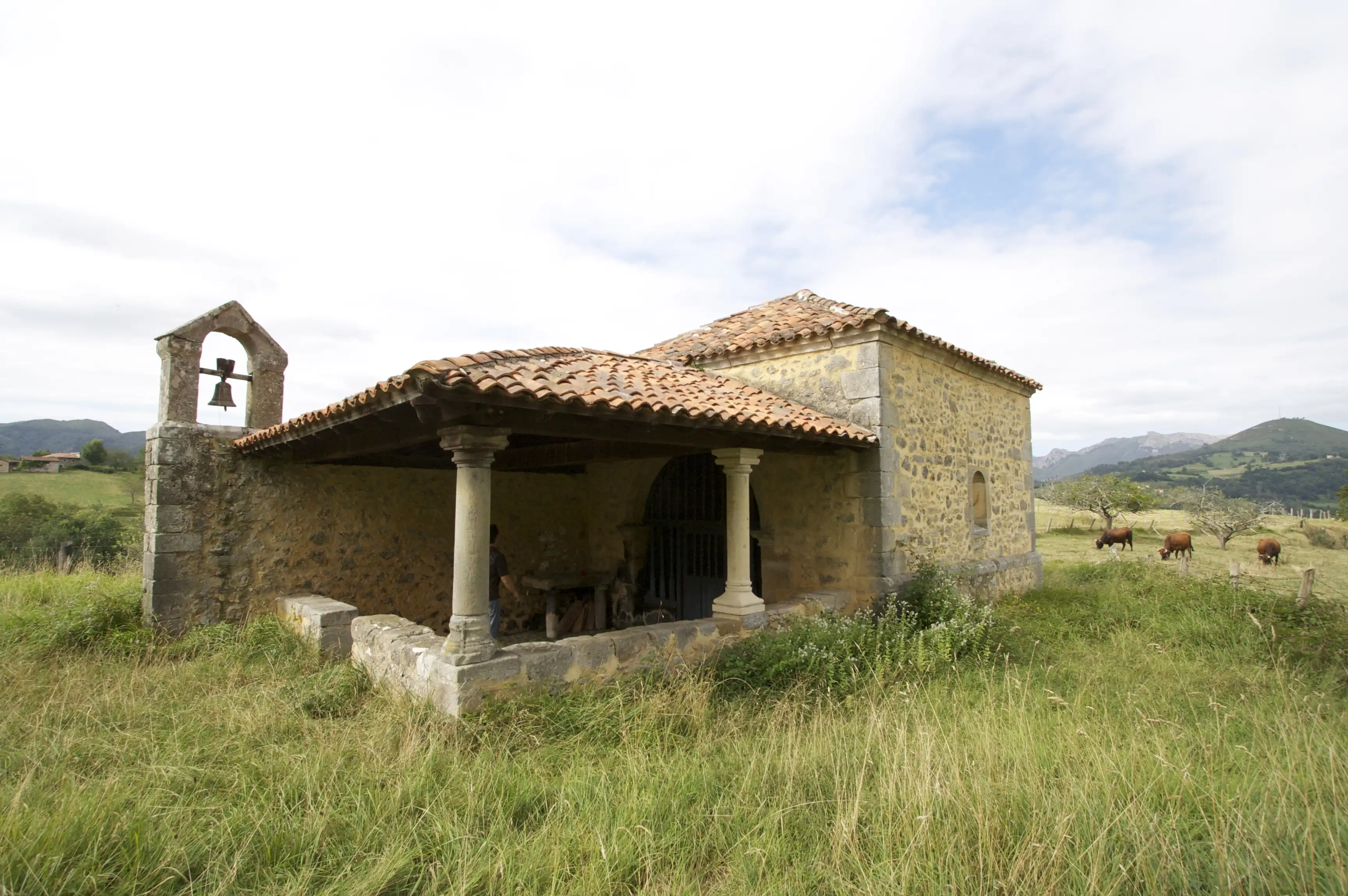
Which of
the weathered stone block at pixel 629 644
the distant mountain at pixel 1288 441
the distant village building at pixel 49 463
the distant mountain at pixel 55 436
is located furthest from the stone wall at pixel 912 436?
the distant mountain at pixel 1288 441

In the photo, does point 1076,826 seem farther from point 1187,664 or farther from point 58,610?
point 58,610

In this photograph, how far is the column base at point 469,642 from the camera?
4504 mm

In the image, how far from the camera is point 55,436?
3935 inches

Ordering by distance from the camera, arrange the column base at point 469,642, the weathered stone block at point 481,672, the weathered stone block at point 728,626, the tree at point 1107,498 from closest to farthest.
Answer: the weathered stone block at point 481,672, the column base at point 469,642, the weathered stone block at point 728,626, the tree at point 1107,498

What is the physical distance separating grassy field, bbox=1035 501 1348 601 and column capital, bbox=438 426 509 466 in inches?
430

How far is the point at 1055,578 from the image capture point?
475 inches

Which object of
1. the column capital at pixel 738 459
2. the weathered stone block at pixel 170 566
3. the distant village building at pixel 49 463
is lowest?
the weathered stone block at pixel 170 566

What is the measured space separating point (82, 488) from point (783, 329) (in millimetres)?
43340

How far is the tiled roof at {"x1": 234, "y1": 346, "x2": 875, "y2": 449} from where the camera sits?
13.8 ft

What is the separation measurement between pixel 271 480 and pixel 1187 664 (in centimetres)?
993

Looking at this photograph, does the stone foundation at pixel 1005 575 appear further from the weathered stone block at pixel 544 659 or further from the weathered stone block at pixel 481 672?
the weathered stone block at pixel 481 672

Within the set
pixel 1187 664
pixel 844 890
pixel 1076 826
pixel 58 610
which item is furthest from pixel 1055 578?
pixel 58 610

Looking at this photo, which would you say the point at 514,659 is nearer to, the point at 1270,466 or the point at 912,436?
the point at 912,436

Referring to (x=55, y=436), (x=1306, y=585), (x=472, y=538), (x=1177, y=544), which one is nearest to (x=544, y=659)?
(x=472, y=538)
